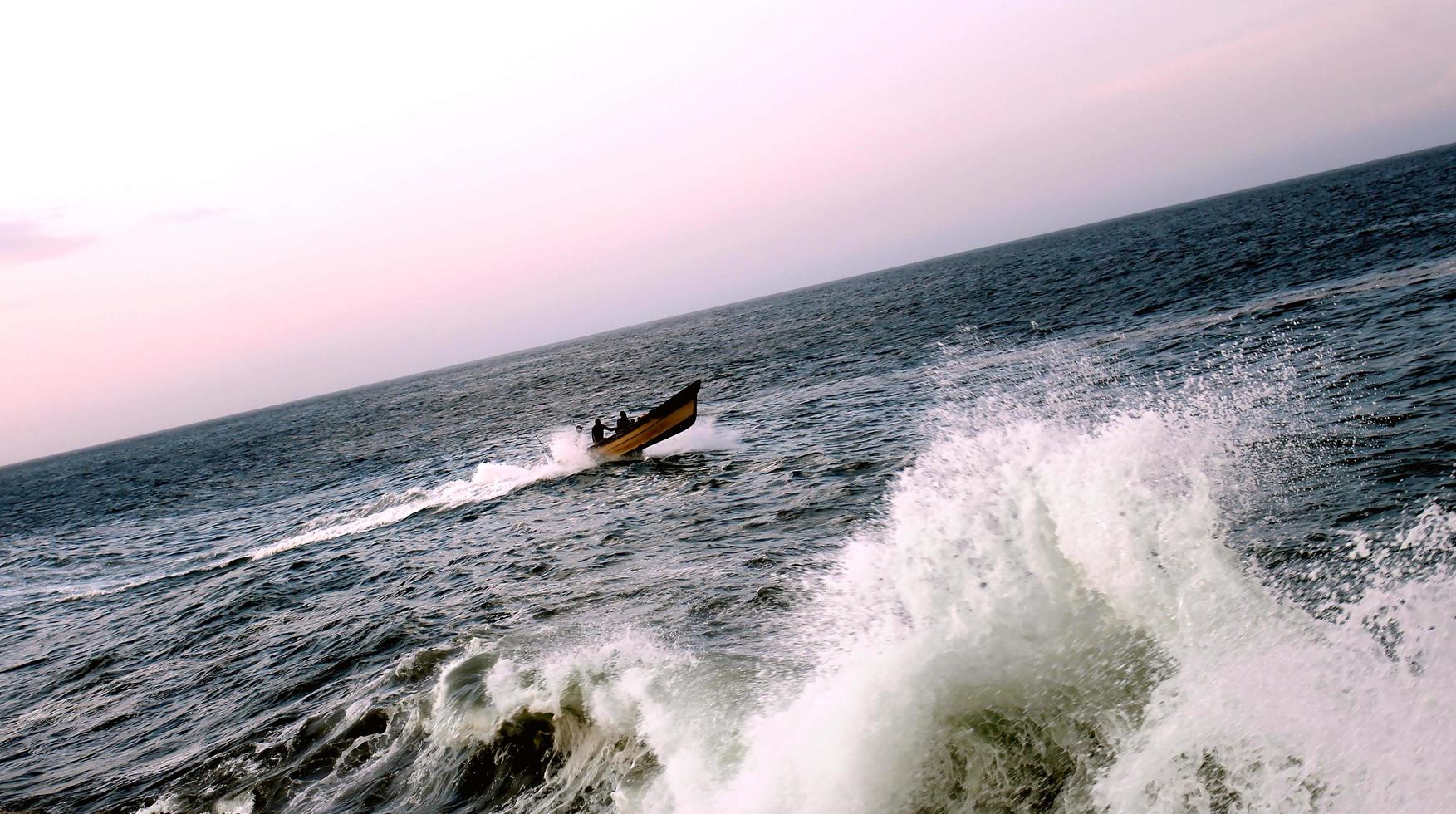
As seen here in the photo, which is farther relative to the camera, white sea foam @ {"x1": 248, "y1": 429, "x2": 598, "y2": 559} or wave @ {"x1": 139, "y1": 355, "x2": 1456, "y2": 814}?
white sea foam @ {"x1": 248, "y1": 429, "x2": 598, "y2": 559}

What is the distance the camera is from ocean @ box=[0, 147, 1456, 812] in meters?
5.60

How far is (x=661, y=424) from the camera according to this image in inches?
1025

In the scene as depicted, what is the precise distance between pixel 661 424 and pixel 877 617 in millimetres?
18280

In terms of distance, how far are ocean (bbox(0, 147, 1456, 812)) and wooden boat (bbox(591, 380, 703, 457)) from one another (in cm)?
99

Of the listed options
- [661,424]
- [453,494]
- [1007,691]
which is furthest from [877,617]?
[453,494]

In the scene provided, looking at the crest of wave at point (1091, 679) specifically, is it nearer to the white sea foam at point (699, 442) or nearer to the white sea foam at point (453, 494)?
the white sea foam at point (699, 442)

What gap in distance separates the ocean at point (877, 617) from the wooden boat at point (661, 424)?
3.26ft

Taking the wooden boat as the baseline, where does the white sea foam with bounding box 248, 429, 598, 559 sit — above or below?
below

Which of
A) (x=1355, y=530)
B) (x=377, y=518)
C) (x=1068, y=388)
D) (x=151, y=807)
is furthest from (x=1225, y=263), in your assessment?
(x=151, y=807)

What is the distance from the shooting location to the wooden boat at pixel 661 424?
1014 inches

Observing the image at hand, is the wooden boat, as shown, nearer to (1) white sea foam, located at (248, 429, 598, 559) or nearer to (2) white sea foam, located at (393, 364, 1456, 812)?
(1) white sea foam, located at (248, 429, 598, 559)

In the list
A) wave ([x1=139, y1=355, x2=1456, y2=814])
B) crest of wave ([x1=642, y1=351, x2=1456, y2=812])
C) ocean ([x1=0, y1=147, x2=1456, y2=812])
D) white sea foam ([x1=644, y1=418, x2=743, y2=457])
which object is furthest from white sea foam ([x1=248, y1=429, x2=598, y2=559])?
crest of wave ([x1=642, y1=351, x2=1456, y2=812])

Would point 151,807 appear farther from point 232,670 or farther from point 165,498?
point 165,498

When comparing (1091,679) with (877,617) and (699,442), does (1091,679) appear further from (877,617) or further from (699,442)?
(699,442)
